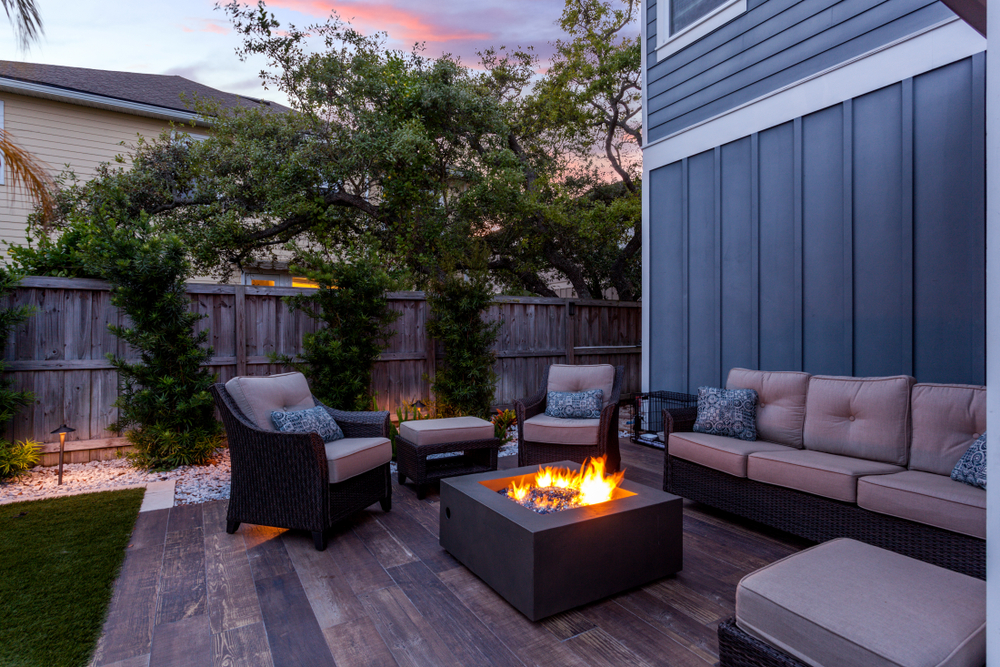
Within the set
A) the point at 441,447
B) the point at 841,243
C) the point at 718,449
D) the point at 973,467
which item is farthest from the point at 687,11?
the point at 441,447

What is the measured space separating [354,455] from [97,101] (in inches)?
314

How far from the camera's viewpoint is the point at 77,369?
14.5ft

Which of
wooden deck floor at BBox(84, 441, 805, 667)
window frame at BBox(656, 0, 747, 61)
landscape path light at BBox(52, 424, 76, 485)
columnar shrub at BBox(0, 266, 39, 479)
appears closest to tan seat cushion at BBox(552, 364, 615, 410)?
wooden deck floor at BBox(84, 441, 805, 667)

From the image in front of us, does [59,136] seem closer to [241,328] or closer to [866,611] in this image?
[241,328]

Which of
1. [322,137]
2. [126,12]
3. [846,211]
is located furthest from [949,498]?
[126,12]

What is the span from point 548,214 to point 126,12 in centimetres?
601

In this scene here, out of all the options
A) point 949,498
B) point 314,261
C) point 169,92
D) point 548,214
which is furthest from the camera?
point 169,92

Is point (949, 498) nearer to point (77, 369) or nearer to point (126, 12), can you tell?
point (77, 369)

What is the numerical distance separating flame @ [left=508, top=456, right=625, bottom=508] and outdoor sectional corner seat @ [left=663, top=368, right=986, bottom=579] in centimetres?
88

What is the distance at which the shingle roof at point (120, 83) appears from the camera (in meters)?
7.53

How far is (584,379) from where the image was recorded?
15.5 feet

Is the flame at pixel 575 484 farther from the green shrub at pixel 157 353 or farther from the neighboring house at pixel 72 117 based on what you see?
the neighboring house at pixel 72 117

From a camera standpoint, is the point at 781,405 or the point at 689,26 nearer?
the point at 781,405

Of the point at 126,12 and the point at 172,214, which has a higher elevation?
the point at 126,12
